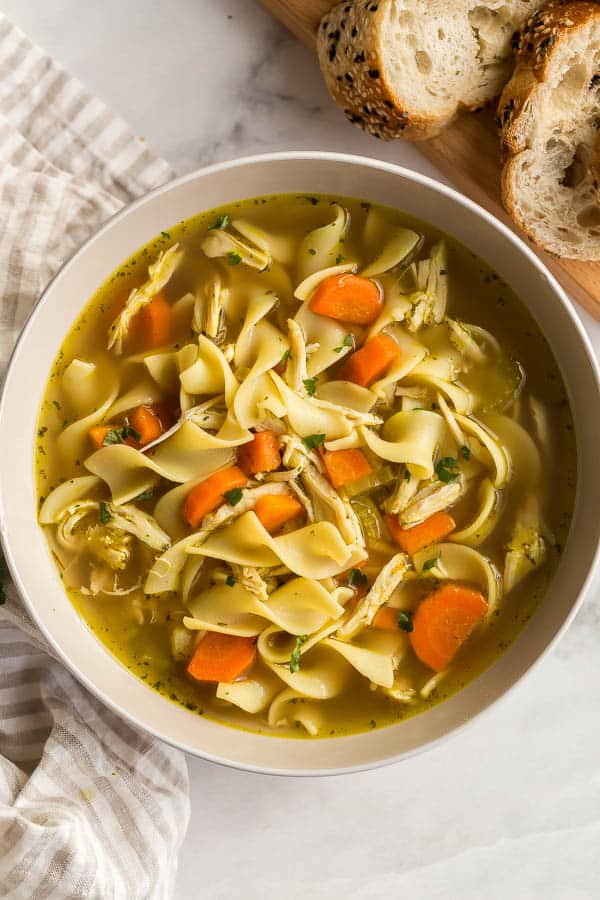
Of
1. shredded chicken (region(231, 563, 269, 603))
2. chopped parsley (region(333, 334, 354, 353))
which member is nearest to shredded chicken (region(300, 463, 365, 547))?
shredded chicken (region(231, 563, 269, 603))

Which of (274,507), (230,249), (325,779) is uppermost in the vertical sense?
(230,249)

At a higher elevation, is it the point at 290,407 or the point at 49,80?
the point at 49,80

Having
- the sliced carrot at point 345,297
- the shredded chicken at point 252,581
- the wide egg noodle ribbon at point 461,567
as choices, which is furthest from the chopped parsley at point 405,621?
the sliced carrot at point 345,297

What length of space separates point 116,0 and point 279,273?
1.51 meters

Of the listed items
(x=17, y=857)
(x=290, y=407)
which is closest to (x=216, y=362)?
(x=290, y=407)

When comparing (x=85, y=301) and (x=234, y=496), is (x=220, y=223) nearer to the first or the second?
(x=85, y=301)

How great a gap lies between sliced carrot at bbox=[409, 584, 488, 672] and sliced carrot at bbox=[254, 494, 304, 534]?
0.65 metres

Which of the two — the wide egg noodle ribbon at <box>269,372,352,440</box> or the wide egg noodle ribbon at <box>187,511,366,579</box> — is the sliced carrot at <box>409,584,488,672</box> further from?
the wide egg noodle ribbon at <box>269,372,352,440</box>

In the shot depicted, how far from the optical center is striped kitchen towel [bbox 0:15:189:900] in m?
3.73

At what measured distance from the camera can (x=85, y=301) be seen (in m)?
3.54

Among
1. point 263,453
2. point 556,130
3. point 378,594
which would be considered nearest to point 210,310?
point 263,453

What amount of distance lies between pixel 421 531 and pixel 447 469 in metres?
0.26

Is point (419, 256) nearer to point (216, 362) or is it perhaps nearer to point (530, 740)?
point (216, 362)

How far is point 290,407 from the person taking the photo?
3.47 m
